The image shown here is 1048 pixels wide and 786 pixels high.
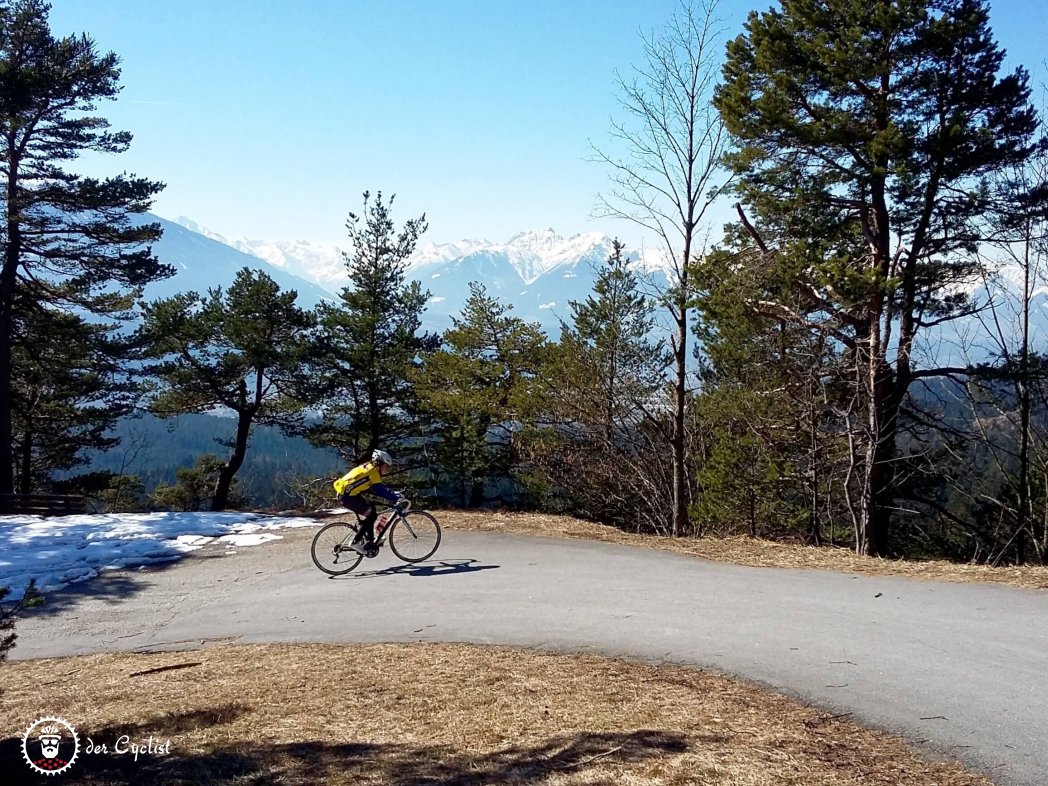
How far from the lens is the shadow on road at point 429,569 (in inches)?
412

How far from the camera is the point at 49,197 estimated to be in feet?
64.7

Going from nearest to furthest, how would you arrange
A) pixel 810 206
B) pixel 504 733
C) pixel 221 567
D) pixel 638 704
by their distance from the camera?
pixel 504 733
pixel 638 704
pixel 221 567
pixel 810 206

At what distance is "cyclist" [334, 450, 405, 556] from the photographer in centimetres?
1042

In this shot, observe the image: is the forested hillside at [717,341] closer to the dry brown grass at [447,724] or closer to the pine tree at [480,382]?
the pine tree at [480,382]

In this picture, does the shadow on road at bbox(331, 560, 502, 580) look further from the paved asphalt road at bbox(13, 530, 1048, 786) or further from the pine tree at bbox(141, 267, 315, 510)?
the pine tree at bbox(141, 267, 315, 510)

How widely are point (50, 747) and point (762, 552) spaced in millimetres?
8961

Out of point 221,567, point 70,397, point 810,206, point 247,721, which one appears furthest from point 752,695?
point 70,397

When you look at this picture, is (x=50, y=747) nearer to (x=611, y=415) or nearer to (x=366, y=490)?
(x=366, y=490)

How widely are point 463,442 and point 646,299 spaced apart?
313 inches

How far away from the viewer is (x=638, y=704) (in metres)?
5.49

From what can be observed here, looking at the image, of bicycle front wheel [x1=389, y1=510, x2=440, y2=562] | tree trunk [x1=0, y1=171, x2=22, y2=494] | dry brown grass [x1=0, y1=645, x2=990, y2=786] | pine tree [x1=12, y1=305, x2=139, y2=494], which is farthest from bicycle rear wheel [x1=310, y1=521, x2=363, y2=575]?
pine tree [x1=12, y1=305, x2=139, y2=494]

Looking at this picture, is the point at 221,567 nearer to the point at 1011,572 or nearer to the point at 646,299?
the point at 1011,572

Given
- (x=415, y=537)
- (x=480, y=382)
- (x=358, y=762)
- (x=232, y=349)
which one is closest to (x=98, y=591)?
(x=415, y=537)

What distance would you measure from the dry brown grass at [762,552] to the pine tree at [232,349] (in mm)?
12912
